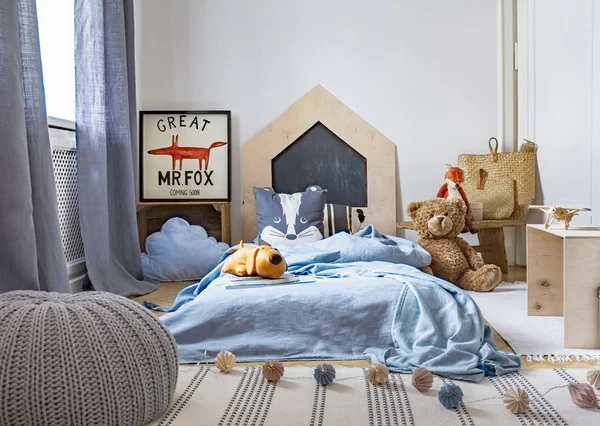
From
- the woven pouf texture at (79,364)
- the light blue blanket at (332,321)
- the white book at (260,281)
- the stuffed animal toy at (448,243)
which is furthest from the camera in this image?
the stuffed animal toy at (448,243)

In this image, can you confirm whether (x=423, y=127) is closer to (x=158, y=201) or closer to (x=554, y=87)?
(x=554, y=87)

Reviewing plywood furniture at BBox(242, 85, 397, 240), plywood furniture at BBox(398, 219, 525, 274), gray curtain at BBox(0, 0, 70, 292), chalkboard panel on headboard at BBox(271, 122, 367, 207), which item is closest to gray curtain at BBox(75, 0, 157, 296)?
gray curtain at BBox(0, 0, 70, 292)

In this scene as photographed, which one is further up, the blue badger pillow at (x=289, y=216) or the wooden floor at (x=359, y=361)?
the blue badger pillow at (x=289, y=216)

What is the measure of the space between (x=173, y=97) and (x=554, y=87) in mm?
2059

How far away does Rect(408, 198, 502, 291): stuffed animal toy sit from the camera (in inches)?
126

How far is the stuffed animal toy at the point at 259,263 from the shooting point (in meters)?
2.29

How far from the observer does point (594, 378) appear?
5.60 feet

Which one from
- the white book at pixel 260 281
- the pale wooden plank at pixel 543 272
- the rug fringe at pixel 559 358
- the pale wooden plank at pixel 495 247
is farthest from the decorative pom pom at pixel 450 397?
the pale wooden plank at pixel 495 247

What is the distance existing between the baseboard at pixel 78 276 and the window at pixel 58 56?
2.04 ft

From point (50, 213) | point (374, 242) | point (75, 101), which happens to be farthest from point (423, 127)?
point (50, 213)

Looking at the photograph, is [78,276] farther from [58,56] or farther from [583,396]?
[583,396]

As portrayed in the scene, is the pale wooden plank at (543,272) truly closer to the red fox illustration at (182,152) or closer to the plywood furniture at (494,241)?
the plywood furniture at (494,241)

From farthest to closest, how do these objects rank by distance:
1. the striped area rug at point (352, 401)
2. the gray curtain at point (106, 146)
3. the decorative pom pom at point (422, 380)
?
the gray curtain at point (106, 146) < the decorative pom pom at point (422, 380) < the striped area rug at point (352, 401)

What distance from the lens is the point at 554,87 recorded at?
11.2 feet
